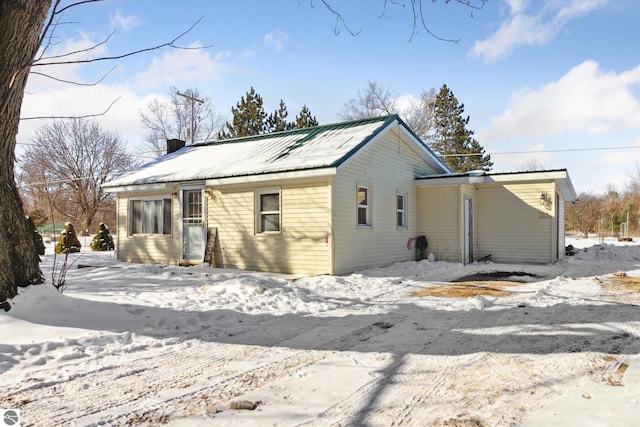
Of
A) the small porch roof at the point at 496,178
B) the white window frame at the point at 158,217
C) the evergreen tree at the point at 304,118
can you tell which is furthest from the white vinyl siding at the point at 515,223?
the evergreen tree at the point at 304,118

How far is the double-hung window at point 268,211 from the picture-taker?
12.2 meters

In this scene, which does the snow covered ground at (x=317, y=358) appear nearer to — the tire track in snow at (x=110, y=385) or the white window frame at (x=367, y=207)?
the tire track in snow at (x=110, y=385)

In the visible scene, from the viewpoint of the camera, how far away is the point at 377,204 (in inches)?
524

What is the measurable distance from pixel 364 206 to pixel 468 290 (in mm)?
4465

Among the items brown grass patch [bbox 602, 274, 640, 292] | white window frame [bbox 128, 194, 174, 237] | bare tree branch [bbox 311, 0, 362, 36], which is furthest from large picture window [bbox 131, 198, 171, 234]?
brown grass patch [bbox 602, 274, 640, 292]

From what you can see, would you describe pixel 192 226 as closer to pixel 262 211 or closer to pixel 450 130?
pixel 262 211

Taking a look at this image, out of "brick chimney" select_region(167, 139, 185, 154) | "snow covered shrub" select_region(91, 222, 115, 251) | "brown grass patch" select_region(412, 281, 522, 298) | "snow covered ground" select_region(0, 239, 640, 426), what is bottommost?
"brown grass patch" select_region(412, 281, 522, 298)

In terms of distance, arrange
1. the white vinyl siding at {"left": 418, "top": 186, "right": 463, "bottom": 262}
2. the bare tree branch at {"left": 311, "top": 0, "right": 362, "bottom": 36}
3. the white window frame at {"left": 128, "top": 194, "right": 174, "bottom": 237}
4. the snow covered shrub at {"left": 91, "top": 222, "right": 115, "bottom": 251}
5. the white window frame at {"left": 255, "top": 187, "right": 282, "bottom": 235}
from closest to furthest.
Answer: the bare tree branch at {"left": 311, "top": 0, "right": 362, "bottom": 36} < the white window frame at {"left": 255, "top": 187, "right": 282, "bottom": 235} < the white window frame at {"left": 128, "top": 194, "right": 174, "bottom": 237} < the white vinyl siding at {"left": 418, "top": 186, "right": 463, "bottom": 262} < the snow covered shrub at {"left": 91, "top": 222, "right": 115, "bottom": 251}

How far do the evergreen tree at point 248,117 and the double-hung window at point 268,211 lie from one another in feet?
77.9

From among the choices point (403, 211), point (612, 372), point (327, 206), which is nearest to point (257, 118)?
point (403, 211)

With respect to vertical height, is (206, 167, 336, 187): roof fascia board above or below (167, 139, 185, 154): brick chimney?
below

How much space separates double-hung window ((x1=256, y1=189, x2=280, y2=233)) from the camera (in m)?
12.2

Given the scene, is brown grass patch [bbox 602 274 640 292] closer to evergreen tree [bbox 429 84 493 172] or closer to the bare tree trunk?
the bare tree trunk

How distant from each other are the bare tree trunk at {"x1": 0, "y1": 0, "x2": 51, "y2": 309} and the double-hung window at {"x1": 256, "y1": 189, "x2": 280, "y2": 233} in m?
6.94
